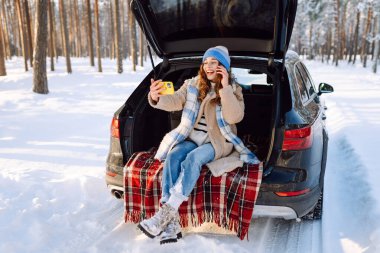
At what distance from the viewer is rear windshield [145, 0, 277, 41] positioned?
3.24 meters

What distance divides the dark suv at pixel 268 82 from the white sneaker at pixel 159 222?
2.15 ft

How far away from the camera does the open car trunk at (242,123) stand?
11.7ft

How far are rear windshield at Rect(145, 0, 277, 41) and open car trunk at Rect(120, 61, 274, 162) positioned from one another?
0.46 m

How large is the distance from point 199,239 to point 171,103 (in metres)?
1.28

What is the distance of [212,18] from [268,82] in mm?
1290

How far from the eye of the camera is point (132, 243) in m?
2.97

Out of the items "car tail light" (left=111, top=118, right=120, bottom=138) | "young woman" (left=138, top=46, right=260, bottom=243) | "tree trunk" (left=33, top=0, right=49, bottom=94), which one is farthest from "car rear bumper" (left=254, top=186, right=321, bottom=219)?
"tree trunk" (left=33, top=0, right=49, bottom=94)

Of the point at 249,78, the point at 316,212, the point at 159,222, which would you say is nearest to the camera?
the point at 159,222

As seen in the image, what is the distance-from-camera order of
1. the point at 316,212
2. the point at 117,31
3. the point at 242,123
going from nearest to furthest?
the point at 316,212
the point at 242,123
the point at 117,31

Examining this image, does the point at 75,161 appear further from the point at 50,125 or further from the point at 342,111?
the point at 342,111

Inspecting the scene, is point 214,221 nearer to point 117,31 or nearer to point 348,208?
point 348,208

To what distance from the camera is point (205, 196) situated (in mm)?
3010

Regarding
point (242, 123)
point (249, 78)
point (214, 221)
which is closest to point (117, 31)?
point (249, 78)

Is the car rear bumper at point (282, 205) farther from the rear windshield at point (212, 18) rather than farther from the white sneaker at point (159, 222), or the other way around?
the rear windshield at point (212, 18)
